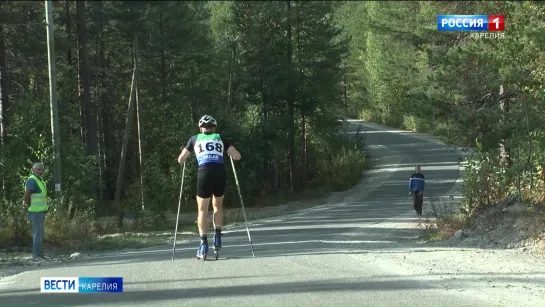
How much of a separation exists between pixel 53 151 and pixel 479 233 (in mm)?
12973

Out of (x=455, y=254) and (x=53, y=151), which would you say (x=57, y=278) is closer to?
(x=455, y=254)

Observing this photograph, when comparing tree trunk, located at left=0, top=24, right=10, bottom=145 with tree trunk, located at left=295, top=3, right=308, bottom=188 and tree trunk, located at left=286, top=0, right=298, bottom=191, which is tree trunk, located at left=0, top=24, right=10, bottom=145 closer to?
tree trunk, located at left=286, top=0, right=298, bottom=191

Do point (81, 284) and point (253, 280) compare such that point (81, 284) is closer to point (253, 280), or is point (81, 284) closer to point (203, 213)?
point (203, 213)

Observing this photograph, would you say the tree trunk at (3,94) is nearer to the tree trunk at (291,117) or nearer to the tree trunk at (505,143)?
the tree trunk at (291,117)

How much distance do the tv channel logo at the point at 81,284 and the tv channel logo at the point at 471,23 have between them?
1151 centimetres

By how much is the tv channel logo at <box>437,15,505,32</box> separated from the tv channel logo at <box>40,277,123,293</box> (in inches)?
453

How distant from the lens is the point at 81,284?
873cm

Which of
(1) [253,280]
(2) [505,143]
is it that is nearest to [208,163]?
(1) [253,280]

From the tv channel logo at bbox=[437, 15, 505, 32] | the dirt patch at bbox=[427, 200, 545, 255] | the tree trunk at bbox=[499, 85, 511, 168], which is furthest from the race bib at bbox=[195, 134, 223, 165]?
the tv channel logo at bbox=[437, 15, 505, 32]

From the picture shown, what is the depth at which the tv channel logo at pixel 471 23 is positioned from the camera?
16.0 meters

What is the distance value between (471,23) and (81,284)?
14.5 metres

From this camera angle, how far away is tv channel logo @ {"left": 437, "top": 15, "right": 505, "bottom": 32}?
16.0 meters

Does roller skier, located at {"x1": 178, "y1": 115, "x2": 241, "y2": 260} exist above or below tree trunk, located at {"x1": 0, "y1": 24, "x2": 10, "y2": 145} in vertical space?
below

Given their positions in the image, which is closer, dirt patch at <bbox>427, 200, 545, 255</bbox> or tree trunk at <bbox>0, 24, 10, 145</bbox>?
dirt patch at <bbox>427, 200, 545, 255</bbox>
